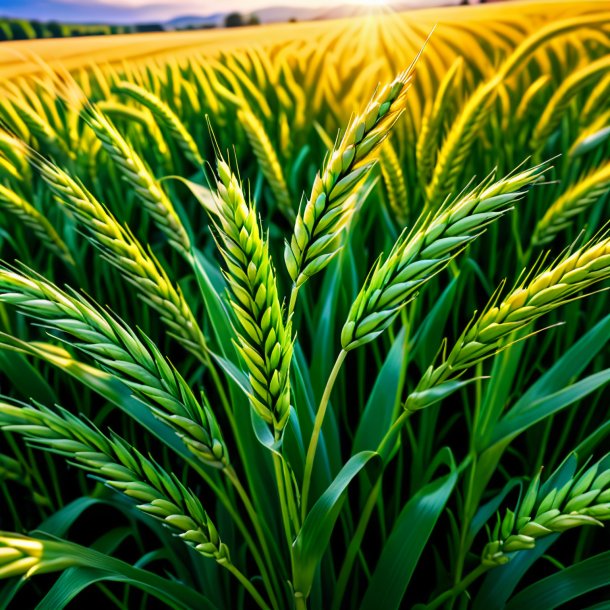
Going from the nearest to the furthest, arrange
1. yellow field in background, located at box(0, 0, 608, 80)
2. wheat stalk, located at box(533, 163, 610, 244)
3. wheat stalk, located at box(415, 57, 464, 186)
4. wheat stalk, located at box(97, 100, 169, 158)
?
wheat stalk, located at box(533, 163, 610, 244), wheat stalk, located at box(415, 57, 464, 186), wheat stalk, located at box(97, 100, 169, 158), yellow field in background, located at box(0, 0, 608, 80)

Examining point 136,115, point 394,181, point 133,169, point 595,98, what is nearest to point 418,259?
point 133,169

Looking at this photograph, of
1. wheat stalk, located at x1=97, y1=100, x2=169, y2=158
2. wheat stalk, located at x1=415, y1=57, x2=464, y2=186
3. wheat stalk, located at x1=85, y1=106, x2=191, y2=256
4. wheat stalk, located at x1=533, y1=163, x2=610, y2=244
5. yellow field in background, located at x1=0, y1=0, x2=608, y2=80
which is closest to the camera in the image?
wheat stalk, located at x1=85, y1=106, x2=191, y2=256

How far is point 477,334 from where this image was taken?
32cm

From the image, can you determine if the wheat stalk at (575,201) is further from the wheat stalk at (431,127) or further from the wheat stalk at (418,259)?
the wheat stalk at (418,259)

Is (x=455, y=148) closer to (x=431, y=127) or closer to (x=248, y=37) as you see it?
(x=431, y=127)

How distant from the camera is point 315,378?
589 mm

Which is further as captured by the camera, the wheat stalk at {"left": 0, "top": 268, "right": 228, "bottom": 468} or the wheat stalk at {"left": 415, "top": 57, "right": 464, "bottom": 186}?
the wheat stalk at {"left": 415, "top": 57, "right": 464, "bottom": 186}

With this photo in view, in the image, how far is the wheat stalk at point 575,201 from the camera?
555mm

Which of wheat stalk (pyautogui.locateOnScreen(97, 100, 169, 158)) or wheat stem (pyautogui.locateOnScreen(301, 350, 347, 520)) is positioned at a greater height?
wheat stalk (pyautogui.locateOnScreen(97, 100, 169, 158))

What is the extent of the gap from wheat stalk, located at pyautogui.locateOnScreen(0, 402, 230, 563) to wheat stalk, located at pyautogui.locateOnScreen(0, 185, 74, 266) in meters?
0.25

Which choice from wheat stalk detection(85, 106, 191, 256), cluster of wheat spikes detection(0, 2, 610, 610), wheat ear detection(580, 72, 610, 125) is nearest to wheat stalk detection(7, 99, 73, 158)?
cluster of wheat spikes detection(0, 2, 610, 610)

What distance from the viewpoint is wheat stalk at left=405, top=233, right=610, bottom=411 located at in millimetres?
308

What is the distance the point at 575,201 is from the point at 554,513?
365mm

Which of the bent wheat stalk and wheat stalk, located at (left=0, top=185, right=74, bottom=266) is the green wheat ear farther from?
wheat stalk, located at (left=0, top=185, right=74, bottom=266)
